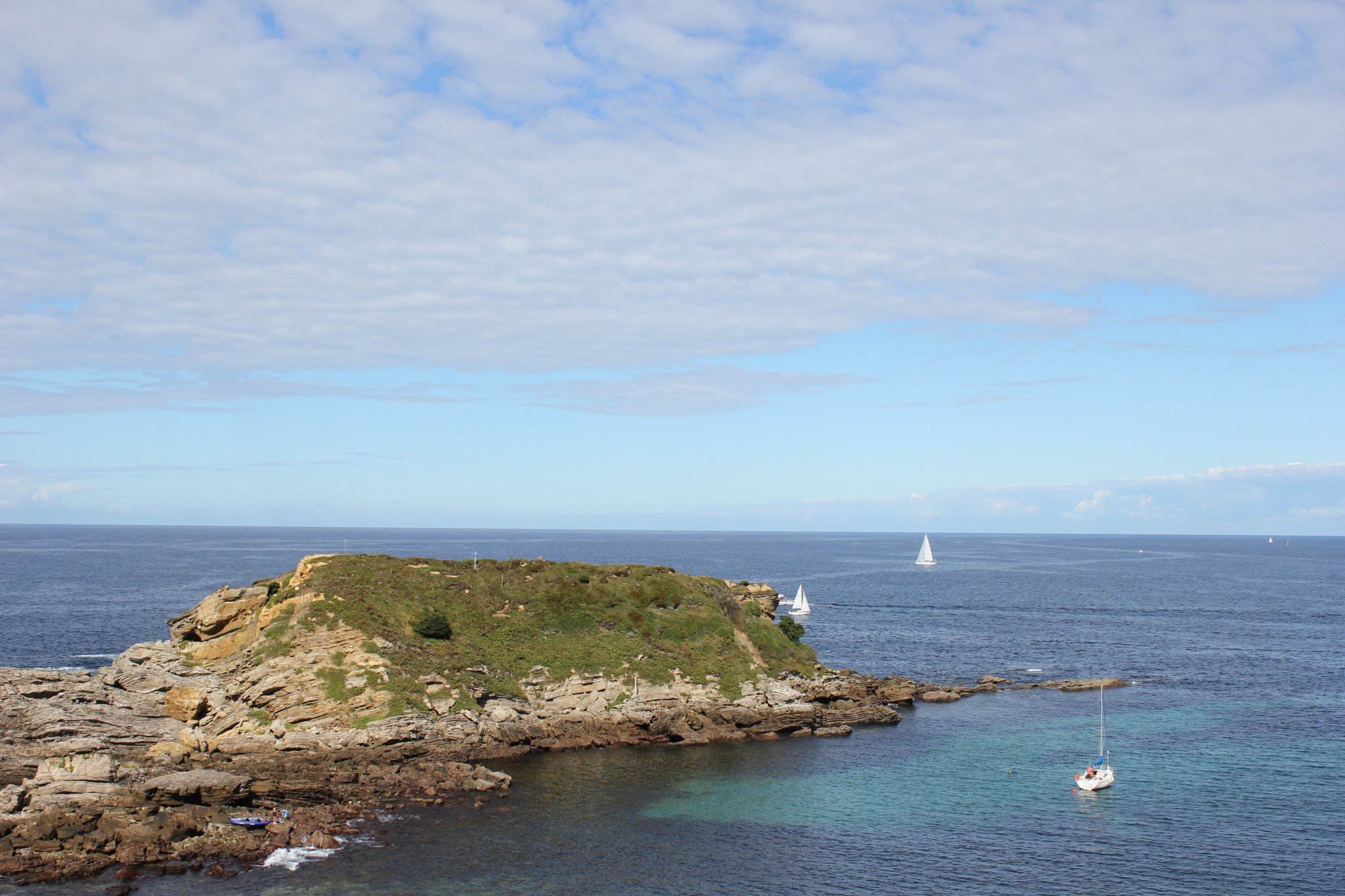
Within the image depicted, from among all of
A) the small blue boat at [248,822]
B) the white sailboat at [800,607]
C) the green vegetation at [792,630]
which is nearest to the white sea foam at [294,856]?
the small blue boat at [248,822]

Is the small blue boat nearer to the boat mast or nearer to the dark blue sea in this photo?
the dark blue sea

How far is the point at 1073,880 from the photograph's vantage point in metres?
52.5

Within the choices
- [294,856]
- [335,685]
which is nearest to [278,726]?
[335,685]

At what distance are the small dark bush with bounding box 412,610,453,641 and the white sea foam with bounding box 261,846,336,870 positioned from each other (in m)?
31.7

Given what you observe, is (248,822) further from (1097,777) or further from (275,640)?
(1097,777)

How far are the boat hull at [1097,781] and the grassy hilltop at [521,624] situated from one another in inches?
1267

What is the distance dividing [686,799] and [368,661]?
1185 inches

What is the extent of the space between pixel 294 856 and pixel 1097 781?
5531cm

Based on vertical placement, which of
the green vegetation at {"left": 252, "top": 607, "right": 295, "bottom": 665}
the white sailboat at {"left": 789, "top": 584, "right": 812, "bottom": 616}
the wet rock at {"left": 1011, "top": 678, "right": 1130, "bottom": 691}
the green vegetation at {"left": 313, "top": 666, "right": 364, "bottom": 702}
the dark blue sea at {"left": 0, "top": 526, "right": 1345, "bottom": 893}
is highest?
the green vegetation at {"left": 252, "top": 607, "right": 295, "bottom": 665}

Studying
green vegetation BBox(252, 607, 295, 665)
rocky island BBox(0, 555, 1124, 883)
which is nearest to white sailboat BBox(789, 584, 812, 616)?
rocky island BBox(0, 555, 1124, 883)

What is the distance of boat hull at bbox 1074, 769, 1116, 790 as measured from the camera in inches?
2707

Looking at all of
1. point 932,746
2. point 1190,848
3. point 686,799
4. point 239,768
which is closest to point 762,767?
point 686,799

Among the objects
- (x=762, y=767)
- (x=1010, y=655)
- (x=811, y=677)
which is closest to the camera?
(x=762, y=767)

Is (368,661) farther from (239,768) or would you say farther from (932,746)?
(932,746)
